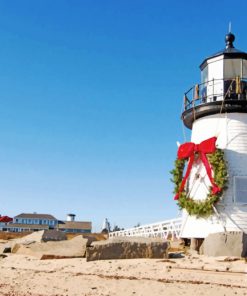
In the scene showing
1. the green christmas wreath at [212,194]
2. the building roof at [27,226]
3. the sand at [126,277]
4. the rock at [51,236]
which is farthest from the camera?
the building roof at [27,226]

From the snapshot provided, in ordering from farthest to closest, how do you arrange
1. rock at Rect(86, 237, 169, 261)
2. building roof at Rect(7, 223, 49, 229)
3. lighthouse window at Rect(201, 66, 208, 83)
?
building roof at Rect(7, 223, 49, 229)
lighthouse window at Rect(201, 66, 208, 83)
rock at Rect(86, 237, 169, 261)

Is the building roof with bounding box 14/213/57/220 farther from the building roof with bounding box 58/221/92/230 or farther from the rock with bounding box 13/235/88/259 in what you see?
the rock with bounding box 13/235/88/259

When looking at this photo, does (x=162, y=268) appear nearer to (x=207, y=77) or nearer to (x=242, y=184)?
(x=242, y=184)

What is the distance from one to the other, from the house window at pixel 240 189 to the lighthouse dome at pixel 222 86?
3.21 meters

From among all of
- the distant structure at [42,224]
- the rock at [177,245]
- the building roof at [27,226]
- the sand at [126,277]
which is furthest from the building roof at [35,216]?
the sand at [126,277]

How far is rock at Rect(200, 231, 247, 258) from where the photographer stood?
16.1 meters

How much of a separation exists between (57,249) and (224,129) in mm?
9358

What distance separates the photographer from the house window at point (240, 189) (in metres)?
19.2

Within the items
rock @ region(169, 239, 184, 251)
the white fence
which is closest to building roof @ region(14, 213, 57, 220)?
the white fence

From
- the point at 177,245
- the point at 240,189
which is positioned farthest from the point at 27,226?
the point at 240,189

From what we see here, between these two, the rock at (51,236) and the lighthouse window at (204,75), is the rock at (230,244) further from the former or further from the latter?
the rock at (51,236)

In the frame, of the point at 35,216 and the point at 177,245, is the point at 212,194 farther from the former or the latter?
the point at 35,216

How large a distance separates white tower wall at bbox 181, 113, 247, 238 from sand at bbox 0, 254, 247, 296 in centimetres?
315

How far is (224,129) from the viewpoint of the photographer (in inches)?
782
